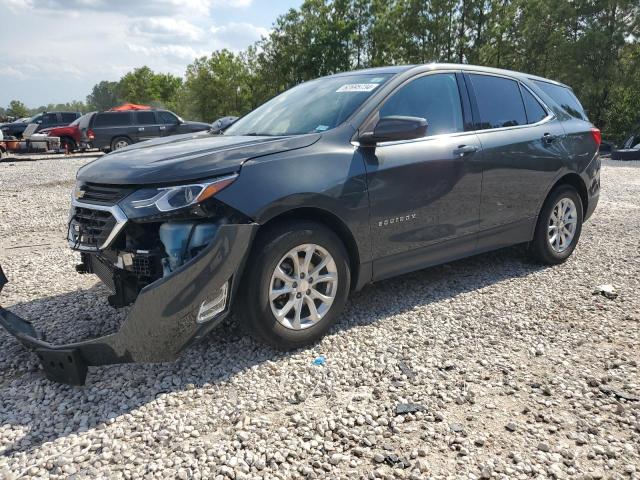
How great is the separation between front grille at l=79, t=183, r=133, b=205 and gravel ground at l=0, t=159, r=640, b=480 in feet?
3.37

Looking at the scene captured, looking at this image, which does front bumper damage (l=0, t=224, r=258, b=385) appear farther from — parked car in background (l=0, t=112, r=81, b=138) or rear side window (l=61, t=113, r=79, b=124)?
rear side window (l=61, t=113, r=79, b=124)

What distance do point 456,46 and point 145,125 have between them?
18905mm

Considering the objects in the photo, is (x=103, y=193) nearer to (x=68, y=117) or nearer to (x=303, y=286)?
(x=303, y=286)

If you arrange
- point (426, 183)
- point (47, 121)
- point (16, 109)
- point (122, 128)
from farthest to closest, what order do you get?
1. point (16, 109)
2. point (47, 121)
3. point (122, 128)
4. point (426, 183)

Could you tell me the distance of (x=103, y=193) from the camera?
129 inches

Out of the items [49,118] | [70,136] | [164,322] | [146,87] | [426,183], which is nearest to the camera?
[164,322]

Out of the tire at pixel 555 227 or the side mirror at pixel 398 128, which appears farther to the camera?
the tire at pixel 555 227

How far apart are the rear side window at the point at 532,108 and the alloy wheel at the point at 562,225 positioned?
0.84 metres

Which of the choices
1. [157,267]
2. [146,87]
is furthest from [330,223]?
[146,87]

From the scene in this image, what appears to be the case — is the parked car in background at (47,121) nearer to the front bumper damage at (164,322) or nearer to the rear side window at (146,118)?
the rear side window at (146,118)

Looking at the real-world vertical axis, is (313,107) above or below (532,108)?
below

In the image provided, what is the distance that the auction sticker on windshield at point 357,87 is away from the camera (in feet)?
13.1

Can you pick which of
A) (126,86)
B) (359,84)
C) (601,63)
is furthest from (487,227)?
(126,86)

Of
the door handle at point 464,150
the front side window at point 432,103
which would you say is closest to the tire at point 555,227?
the door handle at point 464,150
